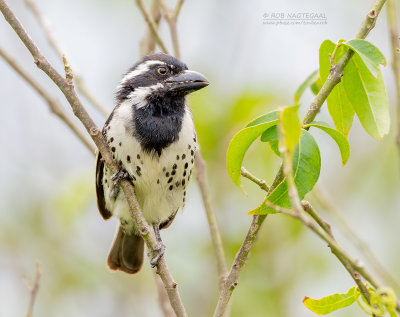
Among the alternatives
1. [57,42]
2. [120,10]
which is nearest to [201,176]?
[57,42]

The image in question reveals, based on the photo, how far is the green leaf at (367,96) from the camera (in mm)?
2559

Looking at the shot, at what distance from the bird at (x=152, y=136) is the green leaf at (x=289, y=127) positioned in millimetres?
2016

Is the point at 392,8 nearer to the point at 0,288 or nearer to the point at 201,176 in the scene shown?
the point at 201,176

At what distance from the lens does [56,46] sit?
14.7ft

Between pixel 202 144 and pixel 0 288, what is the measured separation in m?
3.10

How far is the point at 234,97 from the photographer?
6.05 m

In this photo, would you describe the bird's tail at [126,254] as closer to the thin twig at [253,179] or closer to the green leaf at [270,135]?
the thin twig at [253,179]

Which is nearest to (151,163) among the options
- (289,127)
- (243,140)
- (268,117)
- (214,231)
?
(214,231)

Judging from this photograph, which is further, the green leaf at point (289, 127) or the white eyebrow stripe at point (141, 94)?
the white eyebrow stripe at point (141, 94)

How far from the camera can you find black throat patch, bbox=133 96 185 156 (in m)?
4.23

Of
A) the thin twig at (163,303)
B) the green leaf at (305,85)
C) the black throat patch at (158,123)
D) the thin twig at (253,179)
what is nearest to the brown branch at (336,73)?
the thin twig at (253,179)

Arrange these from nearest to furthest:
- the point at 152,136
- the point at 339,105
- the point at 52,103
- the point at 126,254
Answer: the point at 339,105 < the point at 152,136 < the point at 52,103 < the point at 126,254

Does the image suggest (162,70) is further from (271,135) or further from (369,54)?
(369,54)

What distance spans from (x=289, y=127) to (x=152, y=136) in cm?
220
